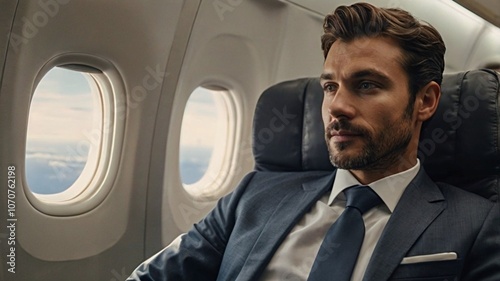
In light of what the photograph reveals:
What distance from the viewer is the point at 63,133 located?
3.21 meters

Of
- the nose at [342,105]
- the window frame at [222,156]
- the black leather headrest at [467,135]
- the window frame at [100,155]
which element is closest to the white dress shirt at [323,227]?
the black leather headrest at [467,135]

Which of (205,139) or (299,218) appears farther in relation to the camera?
(205,139)

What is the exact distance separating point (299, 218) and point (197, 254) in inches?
15.8

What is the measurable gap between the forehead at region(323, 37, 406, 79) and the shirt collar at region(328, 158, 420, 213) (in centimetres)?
32

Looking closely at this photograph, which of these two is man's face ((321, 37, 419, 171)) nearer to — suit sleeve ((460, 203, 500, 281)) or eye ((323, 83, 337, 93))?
eye ((323, 83, 337, 93))

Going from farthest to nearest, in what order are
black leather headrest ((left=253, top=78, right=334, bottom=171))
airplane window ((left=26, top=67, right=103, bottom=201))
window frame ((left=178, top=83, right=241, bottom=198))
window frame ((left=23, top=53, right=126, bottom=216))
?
window frame ((left=178, top=83, right=241, bottom=198)), window frame ((left=23, top=53, right=126, bottom=216)), airplane window ((left=26, top=67, right=103, bottom=201)), black leather headrest ((left=253, top=78, right=334, bottom=171))

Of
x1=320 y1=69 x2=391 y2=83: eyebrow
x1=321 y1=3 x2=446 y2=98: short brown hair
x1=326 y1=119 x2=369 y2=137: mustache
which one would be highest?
x1=321 y1=3 x2=446 y2=98: short brown hair

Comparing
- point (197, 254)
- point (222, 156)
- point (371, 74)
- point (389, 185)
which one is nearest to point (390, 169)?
point (389, 185)

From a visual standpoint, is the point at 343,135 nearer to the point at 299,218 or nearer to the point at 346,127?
the point at 346,127

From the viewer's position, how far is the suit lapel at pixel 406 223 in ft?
5.15

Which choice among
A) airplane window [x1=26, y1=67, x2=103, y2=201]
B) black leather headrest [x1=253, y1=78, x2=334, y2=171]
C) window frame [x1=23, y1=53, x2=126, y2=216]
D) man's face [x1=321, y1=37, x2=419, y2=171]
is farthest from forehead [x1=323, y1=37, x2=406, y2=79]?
airplane window [x1=26, y1=67, x2=103, y2=201]

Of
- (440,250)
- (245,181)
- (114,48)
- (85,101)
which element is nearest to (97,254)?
(85,101)

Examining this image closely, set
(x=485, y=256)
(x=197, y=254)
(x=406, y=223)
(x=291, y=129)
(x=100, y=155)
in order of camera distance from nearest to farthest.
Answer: (x=485, y=256)
(x=406, y=223)
(x=197, y=254)
(x=291, y=129)
(x=100, y=155)

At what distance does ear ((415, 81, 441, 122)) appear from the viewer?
1853 mm
